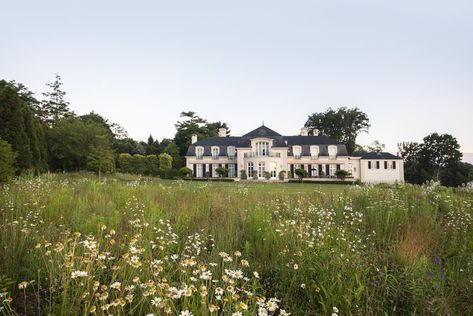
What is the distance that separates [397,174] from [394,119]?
73.5ft

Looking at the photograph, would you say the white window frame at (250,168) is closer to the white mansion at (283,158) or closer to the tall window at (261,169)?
the white mansion at (283,158)

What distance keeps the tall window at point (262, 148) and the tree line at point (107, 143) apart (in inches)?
383

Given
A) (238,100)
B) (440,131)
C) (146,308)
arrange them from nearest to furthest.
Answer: (146,308)
(238,100)
(440,131)

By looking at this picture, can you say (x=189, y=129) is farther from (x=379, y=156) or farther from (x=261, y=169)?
(x=379, y=156)

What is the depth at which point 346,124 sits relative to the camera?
2403 inches

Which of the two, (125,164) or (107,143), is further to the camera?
(125,164)

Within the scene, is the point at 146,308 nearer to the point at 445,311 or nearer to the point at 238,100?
the point at 445,311

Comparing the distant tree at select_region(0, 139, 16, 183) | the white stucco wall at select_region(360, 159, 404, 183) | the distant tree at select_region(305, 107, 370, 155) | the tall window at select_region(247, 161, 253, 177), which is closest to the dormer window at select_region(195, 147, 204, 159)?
the tall window at select_region(247, 161, 253, 177)

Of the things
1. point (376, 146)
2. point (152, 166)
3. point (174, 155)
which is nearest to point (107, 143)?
point (152, 166)

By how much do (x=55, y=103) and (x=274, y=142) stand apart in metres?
36.2

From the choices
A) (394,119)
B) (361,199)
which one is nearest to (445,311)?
(361,199)

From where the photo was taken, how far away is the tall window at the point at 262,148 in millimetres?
38828

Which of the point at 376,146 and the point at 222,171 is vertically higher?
the point at 376,146

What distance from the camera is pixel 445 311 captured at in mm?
2281
